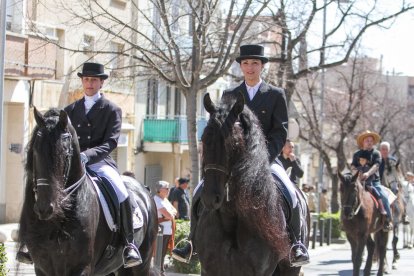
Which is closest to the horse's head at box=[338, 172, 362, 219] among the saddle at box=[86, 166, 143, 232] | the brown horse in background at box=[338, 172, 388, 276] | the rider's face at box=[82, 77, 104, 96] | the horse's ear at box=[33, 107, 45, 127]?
the brown horse in background at box=[338, 172, 388, 276]

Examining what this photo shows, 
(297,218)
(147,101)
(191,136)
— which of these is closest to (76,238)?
(297,218)

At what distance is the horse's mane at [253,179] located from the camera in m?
8.05

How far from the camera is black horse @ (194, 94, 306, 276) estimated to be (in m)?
7.88

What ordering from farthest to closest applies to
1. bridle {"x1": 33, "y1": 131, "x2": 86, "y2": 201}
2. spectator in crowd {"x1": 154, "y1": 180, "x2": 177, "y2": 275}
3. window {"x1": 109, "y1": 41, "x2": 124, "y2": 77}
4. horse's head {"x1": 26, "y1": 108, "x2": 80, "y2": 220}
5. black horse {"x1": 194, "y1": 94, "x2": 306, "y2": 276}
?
window {"x1": 109, "y1": 41, "x2": 124, "y2": 77} → spectator in crowd {"x1": 154, "y1": 180, "x2": 177, "y2": 275} → bridle {"x1": 33, "y1": 131, "x2": 86, "y2": 201} → horse's head {"x1": 26, "y1": 108, "x2": 80, "y2": 220} → black horse {"x1": 194, "y1": 94, "x2": 306, "y2": 276}

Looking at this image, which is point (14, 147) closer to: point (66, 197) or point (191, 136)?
point (191, 136)

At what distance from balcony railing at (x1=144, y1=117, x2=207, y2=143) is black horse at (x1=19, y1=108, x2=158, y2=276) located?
30.9m

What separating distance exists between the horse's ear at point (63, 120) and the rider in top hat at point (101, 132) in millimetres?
1246

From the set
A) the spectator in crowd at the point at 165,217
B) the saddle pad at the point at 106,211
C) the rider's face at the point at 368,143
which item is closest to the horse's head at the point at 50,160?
the saddle pad at the point at 106,211

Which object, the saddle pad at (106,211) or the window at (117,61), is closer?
the saddle pad at (106,211)

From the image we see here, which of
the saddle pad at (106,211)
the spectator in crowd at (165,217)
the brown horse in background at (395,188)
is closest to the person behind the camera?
the saddle pad at (106,211)

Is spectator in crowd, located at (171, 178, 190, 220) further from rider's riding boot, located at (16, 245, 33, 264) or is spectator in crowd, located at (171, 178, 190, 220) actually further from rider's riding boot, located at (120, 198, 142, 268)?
rider's riding boot, located at (16, 245, 33, 264)

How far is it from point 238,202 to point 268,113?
4.25 ft

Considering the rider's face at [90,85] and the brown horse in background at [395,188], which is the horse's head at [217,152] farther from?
the brown horse in background at [395,188]

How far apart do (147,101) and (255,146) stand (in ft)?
109
